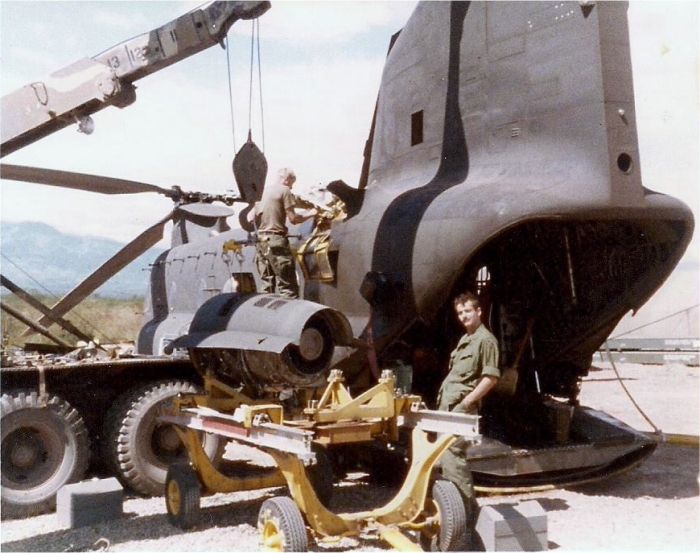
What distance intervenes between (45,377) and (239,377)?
193cm

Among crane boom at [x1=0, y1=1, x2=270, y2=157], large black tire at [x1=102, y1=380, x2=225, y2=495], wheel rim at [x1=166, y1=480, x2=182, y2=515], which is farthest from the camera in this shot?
large black tire at [x1=102, y1=380, x2=225, y2=495]

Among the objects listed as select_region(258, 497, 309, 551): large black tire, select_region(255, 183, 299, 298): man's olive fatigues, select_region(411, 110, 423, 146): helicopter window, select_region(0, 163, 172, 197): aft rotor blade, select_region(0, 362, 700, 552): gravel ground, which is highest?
select_region(411, 110, 423, 146): helicopter window

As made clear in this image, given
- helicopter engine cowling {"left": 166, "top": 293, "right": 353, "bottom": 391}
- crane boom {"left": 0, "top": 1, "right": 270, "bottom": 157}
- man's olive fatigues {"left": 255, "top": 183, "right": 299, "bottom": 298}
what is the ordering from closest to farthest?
1. helicopter engine cowling {"left": 166, "top": 293, "right": 353, "bottom": 391}
2. crane boom {"left": 0, "top": 1, "right": 270, "bottom": 157}
3. man's olive fatigues {"left": 255, "top": 183, "right": 299, "bottom": 298}

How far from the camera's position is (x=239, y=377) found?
679 centimetres

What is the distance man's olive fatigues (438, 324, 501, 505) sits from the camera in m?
5.59

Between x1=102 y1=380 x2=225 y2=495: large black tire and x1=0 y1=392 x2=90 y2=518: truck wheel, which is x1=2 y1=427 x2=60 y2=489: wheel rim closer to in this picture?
x1=0 y1=392 x2=90 y2=518: truck wheel

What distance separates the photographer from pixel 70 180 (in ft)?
→ 28.2

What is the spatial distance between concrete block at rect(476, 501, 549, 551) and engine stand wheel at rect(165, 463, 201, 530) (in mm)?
2199

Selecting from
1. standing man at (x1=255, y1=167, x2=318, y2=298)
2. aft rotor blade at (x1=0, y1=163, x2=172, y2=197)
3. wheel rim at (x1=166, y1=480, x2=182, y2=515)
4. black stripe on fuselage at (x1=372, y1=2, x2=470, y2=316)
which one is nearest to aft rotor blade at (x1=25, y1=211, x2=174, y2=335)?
aft rotor blade at (x1=0, y1=163, x2=172, y2=197)

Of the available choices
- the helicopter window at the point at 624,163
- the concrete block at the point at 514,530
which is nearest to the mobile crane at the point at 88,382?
the helicopter window at the point at 624,163

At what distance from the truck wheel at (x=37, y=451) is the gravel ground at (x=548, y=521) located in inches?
7.8

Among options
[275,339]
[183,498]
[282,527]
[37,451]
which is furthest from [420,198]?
[37,451]

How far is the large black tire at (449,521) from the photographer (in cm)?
514

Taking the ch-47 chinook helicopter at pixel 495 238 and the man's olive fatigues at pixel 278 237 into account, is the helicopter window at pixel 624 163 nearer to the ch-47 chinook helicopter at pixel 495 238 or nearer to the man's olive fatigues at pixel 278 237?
the ch-47 chinook helicopter at pixel 495 238
